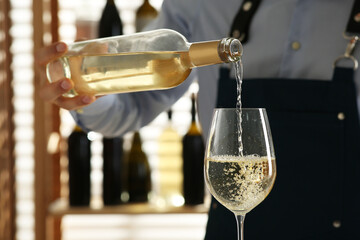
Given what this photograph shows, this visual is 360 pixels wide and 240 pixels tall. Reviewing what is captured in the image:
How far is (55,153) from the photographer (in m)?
2.11

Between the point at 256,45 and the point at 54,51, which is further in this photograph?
the point at 256,45

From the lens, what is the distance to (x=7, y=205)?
6.45 ft

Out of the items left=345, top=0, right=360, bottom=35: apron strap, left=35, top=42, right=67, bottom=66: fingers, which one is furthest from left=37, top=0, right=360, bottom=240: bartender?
left=35, top=42, right=67, bottom=66: fingers

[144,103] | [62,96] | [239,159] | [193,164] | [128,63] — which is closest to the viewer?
[239,159]

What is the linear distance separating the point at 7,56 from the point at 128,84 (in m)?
1.06

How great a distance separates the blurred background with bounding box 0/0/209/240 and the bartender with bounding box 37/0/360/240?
0.67 m

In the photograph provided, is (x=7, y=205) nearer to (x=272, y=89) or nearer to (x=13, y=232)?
(x=13, y=232)

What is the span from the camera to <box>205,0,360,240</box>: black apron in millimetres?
1239

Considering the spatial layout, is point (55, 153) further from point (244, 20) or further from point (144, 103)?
point (244, 20)

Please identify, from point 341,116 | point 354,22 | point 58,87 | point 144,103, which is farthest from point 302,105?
point 58,87

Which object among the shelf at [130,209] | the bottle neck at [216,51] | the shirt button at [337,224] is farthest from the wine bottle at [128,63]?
the shelf at [130,209]

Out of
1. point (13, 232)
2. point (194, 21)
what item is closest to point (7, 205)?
point (13, 232)

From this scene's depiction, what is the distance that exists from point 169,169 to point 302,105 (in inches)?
34.3

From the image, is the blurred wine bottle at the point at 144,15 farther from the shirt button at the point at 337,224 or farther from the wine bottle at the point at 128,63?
the shirt button at the point at 337,224
